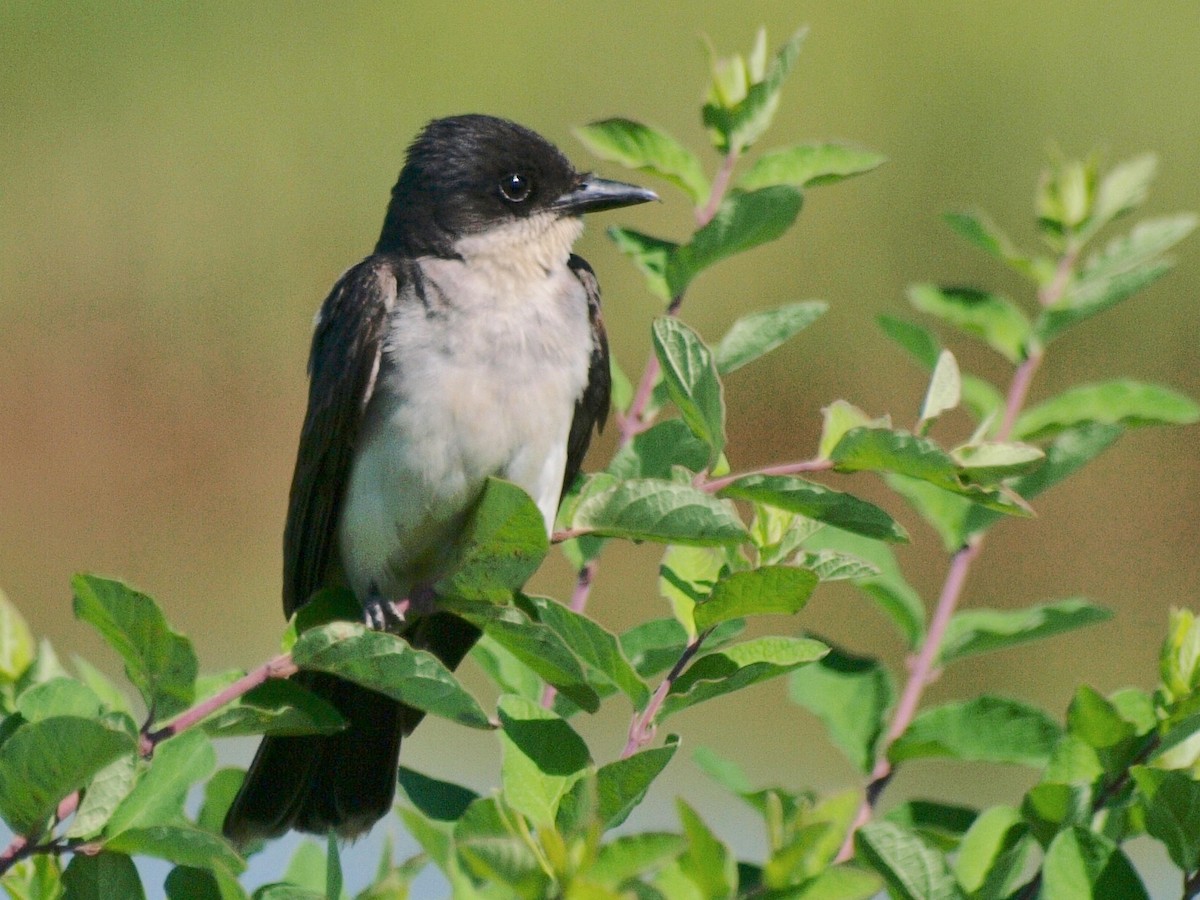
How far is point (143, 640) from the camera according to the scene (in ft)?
5.87

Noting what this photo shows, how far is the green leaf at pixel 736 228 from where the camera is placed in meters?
2.18

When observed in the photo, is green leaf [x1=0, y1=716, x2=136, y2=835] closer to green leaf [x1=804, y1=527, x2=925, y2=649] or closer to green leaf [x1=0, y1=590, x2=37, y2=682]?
green leaf [x1=0, y1=590, x2=37, y2=682]

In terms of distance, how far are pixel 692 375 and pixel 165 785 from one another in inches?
25.0

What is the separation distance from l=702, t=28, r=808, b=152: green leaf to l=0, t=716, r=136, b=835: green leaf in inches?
44.8

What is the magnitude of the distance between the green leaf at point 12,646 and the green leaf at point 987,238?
123cm

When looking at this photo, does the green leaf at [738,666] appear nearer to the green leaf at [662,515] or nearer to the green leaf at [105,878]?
the green leaf at [662,515]

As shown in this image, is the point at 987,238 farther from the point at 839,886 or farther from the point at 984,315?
the point at 839,886

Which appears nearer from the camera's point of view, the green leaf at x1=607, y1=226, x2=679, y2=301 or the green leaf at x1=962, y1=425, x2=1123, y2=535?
the green leaf at x1=962, y1=425, x2=1123, y2=535

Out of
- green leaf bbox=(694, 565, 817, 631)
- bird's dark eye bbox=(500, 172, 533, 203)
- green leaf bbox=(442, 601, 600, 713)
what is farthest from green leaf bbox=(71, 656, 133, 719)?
bird's dark eye bbox=(500, 172, 533, 203)

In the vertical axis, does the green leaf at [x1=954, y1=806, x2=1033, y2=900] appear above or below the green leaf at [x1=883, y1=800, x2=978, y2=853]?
above

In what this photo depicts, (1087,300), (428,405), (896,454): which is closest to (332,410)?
(428,405)

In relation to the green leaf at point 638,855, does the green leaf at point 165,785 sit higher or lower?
lower

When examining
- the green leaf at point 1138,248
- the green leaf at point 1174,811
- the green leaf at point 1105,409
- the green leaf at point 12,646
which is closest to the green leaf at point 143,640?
the green leaf at point 12,646

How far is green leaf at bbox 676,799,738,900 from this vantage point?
1413 millimetres
